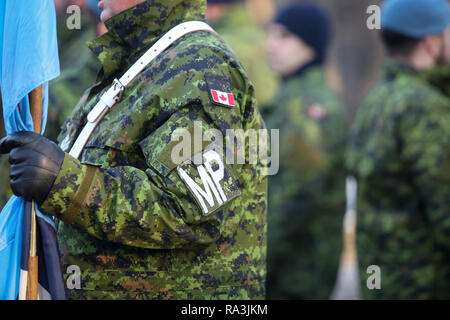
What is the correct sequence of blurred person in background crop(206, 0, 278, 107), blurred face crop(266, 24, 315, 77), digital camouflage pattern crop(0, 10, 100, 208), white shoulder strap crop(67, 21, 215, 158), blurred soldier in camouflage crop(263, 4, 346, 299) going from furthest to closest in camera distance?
1. blurred person in background crop(206, 0, 278, 107)
2. blurred face crop(266, 24, 315, 77)
3. blurred soldier in camouflage crop(263, 4, 346, 299)
4. digital camouflage pattern crop(0, 10, 100, 208)
5. white shoulder strap crop(67, 21, 215, 158)

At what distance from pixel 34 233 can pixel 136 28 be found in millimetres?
822

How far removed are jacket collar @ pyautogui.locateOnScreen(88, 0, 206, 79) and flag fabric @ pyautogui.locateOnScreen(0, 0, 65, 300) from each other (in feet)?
1.00

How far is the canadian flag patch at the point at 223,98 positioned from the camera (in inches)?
92.0

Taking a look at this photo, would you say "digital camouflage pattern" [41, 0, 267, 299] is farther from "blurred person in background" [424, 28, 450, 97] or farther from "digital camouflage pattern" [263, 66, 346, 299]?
"digital camouflage pattern" [263, 66, 346, 299]

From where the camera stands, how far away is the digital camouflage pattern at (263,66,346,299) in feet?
17.7

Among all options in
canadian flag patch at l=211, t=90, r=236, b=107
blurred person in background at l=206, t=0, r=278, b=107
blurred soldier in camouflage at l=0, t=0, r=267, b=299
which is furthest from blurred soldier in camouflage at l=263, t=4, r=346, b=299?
canadian flag patch at l=211, t=90, r=236, b=107

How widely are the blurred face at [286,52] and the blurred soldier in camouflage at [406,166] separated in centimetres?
144

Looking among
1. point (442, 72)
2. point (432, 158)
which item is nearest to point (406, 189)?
point (432, 158)

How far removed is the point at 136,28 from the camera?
8.45 ft

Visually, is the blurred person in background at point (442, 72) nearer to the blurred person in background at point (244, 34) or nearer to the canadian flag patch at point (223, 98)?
the blurred person in background at point (244, 34)

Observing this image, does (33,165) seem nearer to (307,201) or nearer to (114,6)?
(114,6)

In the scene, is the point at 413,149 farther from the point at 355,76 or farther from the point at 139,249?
the point at 355,76
